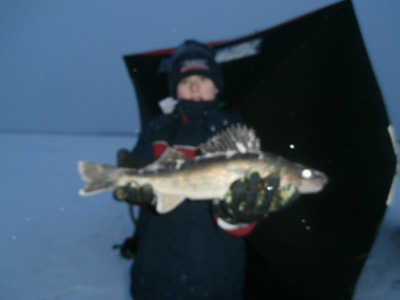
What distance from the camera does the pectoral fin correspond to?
2.81 m

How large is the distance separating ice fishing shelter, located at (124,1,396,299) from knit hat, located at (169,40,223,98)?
984 mm

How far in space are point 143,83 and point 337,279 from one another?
220 inches

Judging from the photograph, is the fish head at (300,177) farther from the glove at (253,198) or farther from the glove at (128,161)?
the glove at (128,161)

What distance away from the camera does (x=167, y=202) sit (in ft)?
9.40

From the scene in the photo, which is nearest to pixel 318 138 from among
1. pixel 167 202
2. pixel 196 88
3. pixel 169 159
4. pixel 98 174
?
pixel 196 88

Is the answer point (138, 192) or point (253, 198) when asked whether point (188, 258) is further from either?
point (253, 198)

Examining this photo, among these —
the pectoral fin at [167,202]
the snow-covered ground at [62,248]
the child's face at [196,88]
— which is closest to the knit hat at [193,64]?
the child's face at [196,88]

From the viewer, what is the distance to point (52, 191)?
1443cm

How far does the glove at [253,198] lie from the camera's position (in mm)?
2609

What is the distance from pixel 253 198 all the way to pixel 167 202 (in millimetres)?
962

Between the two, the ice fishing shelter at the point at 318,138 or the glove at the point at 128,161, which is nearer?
the glove at the point at 128,161

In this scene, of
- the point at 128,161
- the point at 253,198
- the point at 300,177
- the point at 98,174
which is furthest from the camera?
the point at 128,161

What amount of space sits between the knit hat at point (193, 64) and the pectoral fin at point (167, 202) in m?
2.10

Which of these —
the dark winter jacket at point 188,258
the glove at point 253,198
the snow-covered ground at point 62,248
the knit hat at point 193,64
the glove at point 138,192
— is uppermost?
the knit hat at point 193,64
